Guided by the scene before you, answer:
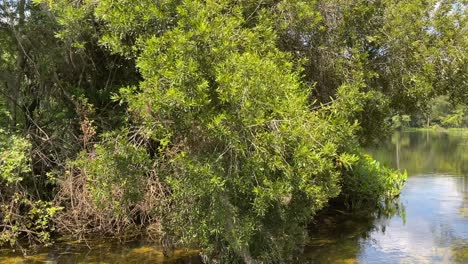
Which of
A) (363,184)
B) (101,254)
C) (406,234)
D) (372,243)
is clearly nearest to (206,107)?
(101,254)

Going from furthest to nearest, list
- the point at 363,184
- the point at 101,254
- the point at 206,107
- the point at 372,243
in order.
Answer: the point at 363,184, the point at 372,243, the point at 101,254, the point at 206,107

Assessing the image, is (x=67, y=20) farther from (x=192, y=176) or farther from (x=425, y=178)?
(x=425, y=178)

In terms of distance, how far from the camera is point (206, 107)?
5750mm

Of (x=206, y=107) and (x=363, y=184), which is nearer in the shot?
(x=206, y=107)

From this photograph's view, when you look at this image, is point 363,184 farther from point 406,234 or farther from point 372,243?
point 372,243

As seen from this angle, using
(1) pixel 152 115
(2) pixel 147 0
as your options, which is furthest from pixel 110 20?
(1) pixel 152 115

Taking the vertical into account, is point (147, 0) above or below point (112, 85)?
above

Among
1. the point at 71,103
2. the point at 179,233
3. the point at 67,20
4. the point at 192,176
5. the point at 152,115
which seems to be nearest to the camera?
the point at 192,176

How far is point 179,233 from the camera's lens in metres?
6.95

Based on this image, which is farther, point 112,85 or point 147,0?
point 112,85

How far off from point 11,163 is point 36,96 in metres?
2.32

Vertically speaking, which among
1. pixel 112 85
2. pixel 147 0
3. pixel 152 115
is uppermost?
pixel 147 0

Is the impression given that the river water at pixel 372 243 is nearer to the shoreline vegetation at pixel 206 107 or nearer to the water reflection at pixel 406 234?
the water reflection at pixel 406 234

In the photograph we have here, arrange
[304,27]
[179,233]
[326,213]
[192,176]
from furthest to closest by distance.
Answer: [326,213]
[304,27]
[179,233]
[192,176]
